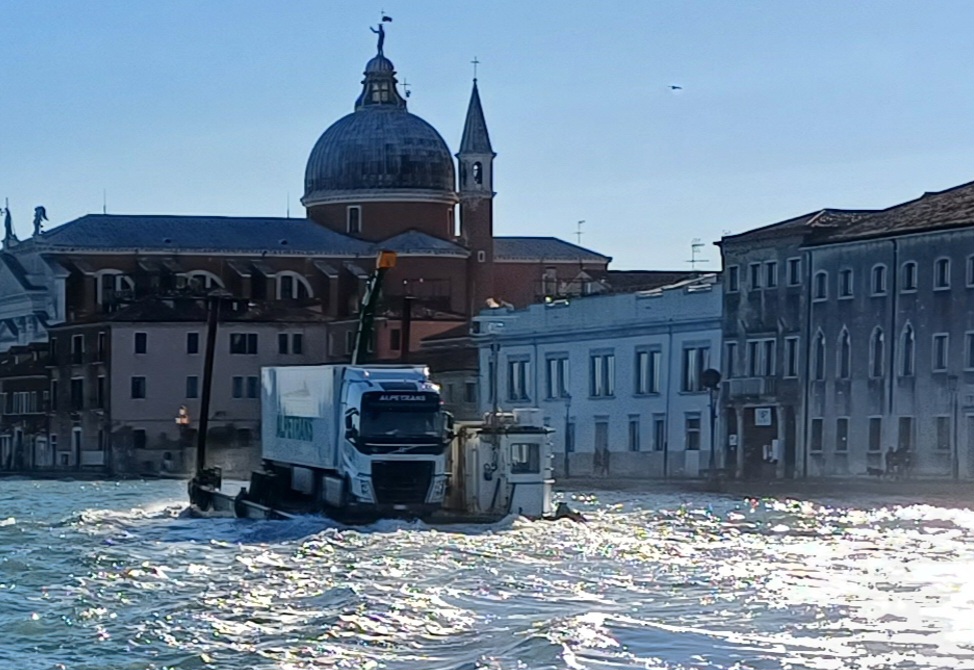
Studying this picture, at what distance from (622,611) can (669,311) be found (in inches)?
1562

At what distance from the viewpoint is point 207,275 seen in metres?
94.9

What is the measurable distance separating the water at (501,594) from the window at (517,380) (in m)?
29.9

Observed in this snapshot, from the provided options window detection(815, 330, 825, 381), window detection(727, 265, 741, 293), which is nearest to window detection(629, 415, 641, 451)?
window detection(727, 265, 741, 293)

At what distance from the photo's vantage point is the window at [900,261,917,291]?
53.6 m

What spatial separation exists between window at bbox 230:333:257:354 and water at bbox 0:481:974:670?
150ft

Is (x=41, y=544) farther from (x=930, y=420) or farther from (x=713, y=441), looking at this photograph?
(x=713, y=441)

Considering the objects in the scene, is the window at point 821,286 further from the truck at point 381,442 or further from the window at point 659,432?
the truck at point 381,442

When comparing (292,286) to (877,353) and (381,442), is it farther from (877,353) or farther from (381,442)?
(381,442)

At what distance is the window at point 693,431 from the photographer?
2434 inches

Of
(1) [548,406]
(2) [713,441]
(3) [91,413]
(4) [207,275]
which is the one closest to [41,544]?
(2) [713,441]

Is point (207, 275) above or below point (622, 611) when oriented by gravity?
above

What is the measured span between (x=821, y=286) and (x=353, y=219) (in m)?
43.5

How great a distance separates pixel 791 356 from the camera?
58.7 m

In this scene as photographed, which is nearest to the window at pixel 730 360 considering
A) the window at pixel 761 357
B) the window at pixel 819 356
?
the window at pixel 761 357
